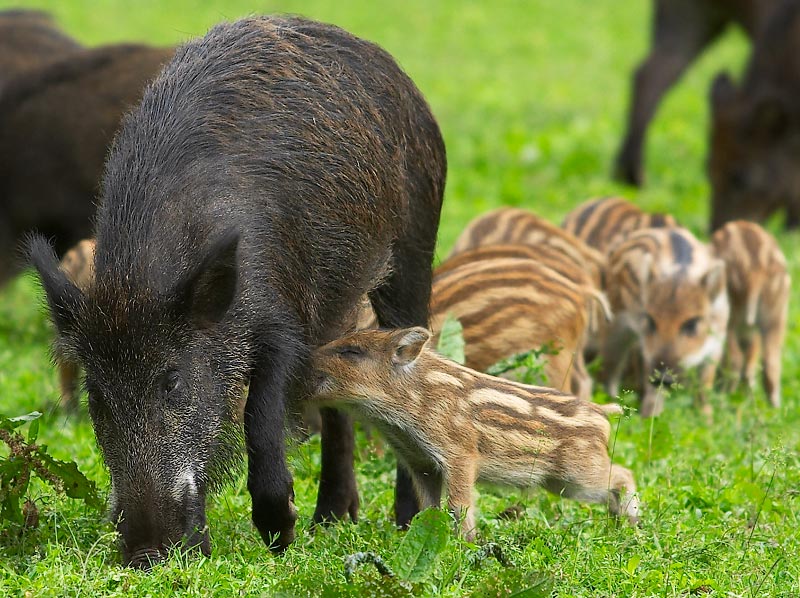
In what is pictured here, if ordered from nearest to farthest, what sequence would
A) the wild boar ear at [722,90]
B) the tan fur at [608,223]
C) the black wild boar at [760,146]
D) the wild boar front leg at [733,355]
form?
the wild boar front leg at [733,355] < the tan fur at [608,223] < the black wild boar at [760,146] < the wild boar ear at [722,90]

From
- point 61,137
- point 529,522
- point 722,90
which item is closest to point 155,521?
point 529,522

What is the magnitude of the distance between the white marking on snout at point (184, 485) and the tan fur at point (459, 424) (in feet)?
2.15

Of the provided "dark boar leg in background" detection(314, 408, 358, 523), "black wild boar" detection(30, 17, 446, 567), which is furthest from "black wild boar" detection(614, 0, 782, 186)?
"dark boar leg in background" detection(314, 408, 358, 523)

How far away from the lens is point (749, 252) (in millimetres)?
7422

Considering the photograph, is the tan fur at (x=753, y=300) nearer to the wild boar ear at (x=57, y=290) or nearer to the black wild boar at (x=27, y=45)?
the wild boar ear at (x=57, y=290)

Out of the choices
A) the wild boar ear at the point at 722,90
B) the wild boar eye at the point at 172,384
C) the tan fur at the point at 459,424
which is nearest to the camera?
the wild boar eye at the point at 172,384

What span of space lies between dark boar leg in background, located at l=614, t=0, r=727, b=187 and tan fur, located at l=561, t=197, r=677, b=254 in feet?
13.8

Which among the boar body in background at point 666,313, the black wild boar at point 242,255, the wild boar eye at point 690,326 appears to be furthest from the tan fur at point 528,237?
A: the black wild boar at point 242,255

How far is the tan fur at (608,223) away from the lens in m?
8.23

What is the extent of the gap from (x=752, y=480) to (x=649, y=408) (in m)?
1.84

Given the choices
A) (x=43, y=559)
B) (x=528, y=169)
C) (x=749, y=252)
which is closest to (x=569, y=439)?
(x=43, y=559)

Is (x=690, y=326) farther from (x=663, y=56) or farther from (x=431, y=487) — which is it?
(x=663, y=56)

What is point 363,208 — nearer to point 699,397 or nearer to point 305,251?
point 305,251

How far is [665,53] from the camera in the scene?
1276 cm
